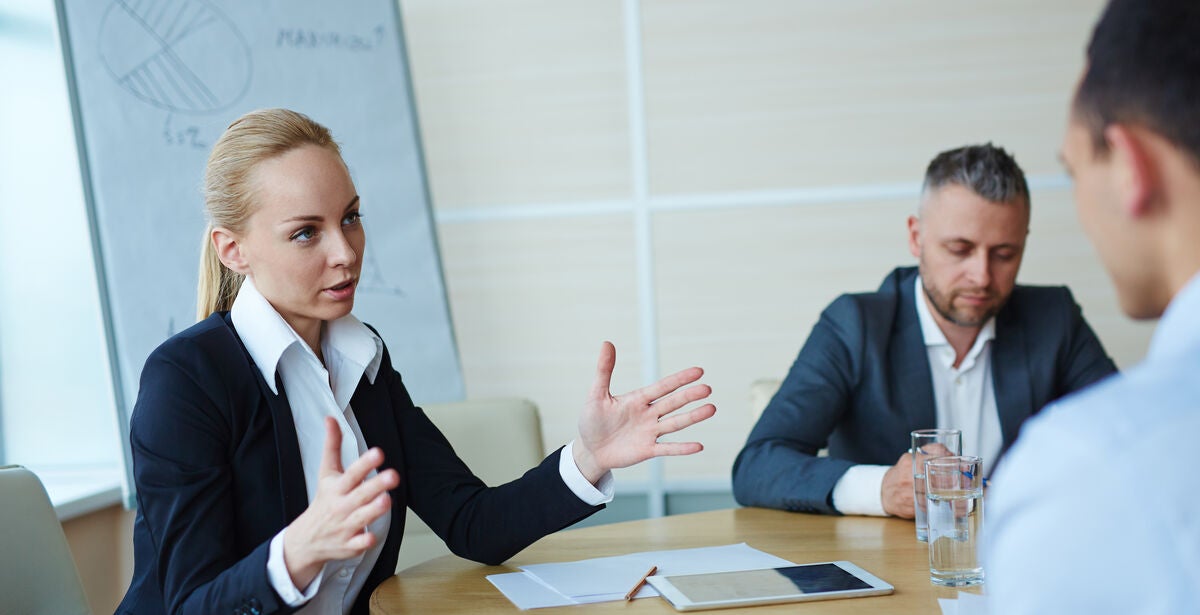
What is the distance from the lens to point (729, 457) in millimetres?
3270

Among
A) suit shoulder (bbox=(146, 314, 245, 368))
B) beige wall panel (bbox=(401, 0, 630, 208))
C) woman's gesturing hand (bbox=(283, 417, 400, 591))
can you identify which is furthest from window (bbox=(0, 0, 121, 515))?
woman's gesturing hand (bbox=(283, 417, 400, 591))

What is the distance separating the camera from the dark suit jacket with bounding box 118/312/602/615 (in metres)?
1.38

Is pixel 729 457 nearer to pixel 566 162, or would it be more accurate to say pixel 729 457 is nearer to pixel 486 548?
pixel 566 162

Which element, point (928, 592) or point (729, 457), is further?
point (729, 457)

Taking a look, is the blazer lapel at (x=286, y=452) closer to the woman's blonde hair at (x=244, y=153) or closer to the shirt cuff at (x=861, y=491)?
the woman's blonde hair at (x=244, y=153)

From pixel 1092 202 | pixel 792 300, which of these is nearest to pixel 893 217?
pixel 792 300

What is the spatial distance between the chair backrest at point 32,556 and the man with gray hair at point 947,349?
3.68ft

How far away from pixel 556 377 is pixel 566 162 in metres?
0.66

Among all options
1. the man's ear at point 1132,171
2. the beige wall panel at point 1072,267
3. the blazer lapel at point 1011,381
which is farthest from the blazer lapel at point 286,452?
the beige wall panel at point 1072,267

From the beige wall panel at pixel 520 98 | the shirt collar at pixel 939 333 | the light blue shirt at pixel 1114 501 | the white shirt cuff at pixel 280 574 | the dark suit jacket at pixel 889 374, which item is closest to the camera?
the light blue shirt at pixel 1114 501

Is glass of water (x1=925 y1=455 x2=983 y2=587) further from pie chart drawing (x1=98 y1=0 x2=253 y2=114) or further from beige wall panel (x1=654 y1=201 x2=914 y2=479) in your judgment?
pie chart drawing (x1=98 y1=0 x2=253 y2=114)

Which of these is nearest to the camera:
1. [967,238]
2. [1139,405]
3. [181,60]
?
[1139,405]

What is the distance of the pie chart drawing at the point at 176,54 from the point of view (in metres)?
2.58

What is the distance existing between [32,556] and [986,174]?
69.9 inches
